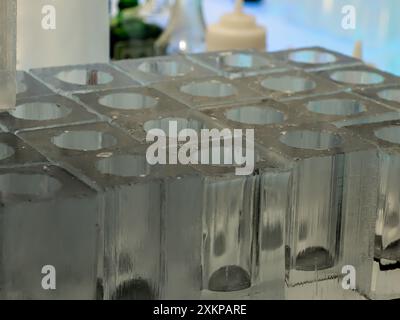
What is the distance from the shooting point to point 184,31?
1063mm

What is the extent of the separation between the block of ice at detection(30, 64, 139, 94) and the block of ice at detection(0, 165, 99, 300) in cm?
15

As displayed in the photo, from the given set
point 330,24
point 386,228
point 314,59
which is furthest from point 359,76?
point 330,24

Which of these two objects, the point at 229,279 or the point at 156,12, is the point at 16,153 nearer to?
the point at 229,279

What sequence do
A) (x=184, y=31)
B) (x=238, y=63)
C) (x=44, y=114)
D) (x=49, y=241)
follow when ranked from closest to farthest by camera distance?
1. (x=49, y=241)
2. (x=44, y=114)
3. (x=238, y=63)
4. (x=184, y=31)

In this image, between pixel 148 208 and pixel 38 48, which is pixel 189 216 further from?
pixel 38 48

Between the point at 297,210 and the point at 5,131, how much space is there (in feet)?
0.53

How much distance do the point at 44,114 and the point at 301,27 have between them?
2.70 ft

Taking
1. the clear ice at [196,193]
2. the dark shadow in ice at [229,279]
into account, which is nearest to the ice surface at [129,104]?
the clear ice at [196,193]

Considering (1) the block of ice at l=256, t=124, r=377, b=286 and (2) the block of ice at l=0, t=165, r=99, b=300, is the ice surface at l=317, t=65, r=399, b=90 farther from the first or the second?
(2) the block of ice at l=0, t=165, r=99, b=300

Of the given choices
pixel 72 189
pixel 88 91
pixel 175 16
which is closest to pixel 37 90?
pixel 88 91

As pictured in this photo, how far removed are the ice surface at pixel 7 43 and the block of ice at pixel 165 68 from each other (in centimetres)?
12

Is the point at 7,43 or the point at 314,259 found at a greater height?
the point at 7,43

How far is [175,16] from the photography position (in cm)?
106

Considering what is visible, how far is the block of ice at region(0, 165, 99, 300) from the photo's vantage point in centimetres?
43
